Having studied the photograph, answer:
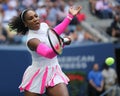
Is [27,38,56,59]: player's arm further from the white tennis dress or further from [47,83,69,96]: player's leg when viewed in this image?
[47,83,69,96]: player's leg

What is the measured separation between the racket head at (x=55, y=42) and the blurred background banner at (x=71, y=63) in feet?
15.6

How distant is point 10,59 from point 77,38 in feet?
7.83

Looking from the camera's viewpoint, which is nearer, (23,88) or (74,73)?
(23,88)

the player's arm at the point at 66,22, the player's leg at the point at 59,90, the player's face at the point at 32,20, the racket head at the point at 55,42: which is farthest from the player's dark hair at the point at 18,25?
the player's leg at the point at 59,90

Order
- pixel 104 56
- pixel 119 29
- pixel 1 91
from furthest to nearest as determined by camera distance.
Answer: pixel 119 29 → pixel 104 56 → pixel 1 91

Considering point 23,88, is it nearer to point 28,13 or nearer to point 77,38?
point 28,13

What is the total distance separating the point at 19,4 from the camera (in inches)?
528

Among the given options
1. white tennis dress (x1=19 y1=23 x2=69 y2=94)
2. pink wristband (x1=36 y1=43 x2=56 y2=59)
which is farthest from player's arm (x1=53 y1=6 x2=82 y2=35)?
pink wristband (x1=36 y1=43 x2=56 y2=59)

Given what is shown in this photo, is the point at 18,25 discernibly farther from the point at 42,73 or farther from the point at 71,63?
the point at 71,63

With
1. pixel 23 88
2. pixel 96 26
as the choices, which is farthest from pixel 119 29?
pixel 23 88

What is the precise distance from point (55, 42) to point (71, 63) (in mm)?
6215

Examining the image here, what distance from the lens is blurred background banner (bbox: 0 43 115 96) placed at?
34.2ft

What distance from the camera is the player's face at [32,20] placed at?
5.91 m

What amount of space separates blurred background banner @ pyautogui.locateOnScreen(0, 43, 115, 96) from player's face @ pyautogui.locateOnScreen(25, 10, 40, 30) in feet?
14.3
